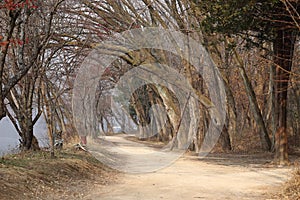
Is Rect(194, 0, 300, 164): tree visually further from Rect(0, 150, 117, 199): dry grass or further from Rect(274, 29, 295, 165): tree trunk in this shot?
Rect(0, 150, 117, 199): dry grass

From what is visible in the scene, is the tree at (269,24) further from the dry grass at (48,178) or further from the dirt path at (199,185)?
the dry grass at (48,178)

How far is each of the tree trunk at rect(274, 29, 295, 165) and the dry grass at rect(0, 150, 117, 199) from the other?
552 cm

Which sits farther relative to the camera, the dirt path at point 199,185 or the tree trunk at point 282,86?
the tree trunk at point 282,86

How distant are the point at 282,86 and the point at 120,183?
247 inches

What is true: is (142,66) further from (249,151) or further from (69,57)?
(249,151)

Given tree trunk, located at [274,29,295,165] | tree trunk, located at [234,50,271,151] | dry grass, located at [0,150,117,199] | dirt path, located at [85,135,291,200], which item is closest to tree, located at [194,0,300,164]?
tree trunk, located at [274,29,295,165]

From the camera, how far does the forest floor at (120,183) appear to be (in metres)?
6.45

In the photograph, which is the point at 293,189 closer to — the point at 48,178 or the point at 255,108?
the point at 48,178

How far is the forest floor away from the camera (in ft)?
21.2

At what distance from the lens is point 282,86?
11555 mm

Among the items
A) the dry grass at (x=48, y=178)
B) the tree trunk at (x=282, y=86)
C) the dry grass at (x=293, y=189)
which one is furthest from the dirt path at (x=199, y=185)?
the tree trunk at (x=282, y=86)

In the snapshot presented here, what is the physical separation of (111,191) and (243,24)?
5804 mm

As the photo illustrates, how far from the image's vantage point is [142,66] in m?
16.2

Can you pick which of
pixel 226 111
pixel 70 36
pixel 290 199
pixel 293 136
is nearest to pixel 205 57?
pixel 226 111
